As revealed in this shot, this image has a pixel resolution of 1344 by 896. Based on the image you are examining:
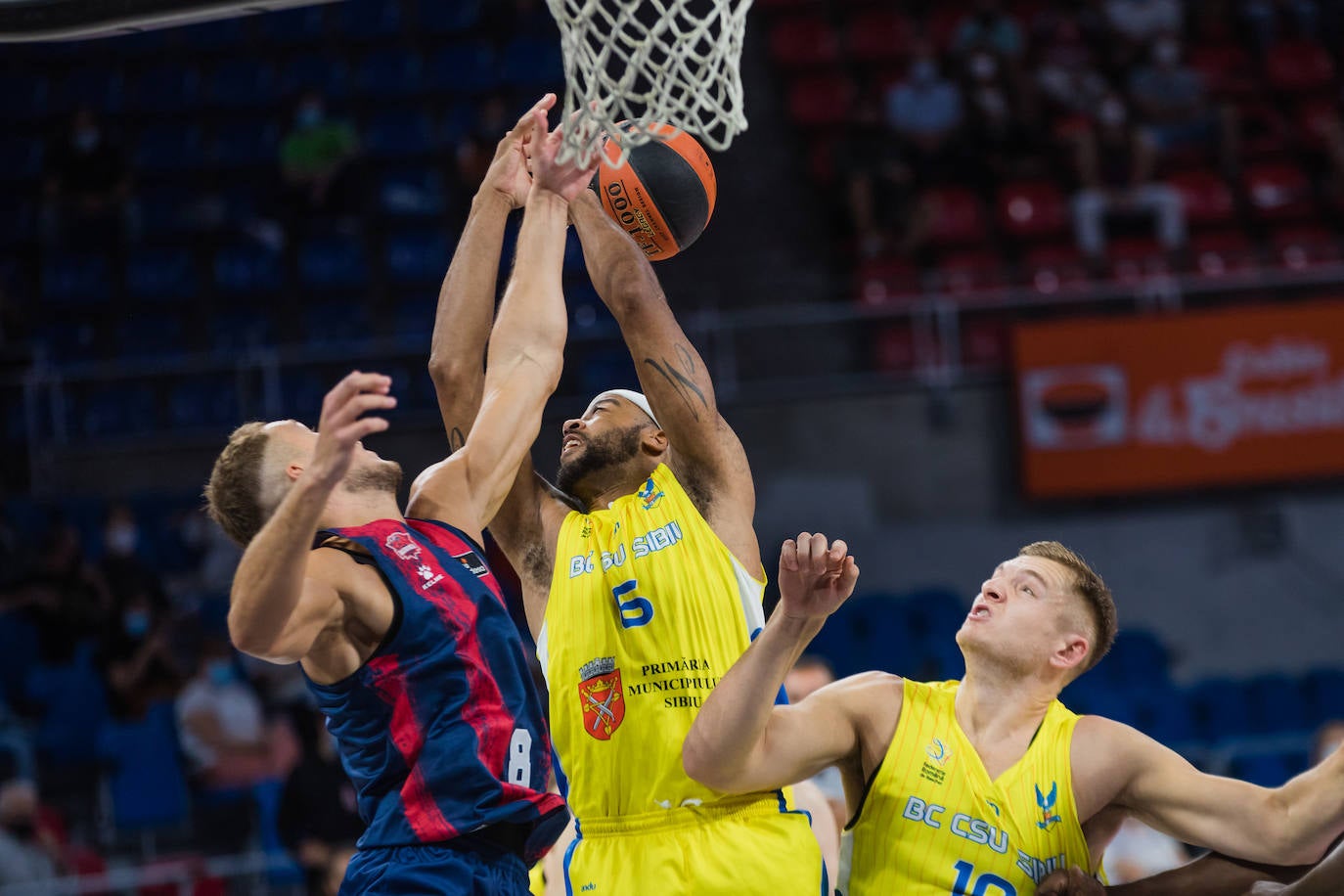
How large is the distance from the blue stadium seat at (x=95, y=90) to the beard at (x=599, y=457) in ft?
33.6

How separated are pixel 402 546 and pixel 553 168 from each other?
3.63 feet

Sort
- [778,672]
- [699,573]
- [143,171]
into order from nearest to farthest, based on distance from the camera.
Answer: [778,672]
[699,573]
[143,171]

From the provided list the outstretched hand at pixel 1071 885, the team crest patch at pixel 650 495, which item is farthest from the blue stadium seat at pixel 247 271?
the outstretched hand at pixel 1071 885

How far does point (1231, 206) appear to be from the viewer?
12.1 m

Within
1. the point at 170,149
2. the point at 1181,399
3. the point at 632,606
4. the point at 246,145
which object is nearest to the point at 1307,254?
the point at 1181,399

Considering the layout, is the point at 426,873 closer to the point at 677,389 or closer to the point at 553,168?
the point at 677,389

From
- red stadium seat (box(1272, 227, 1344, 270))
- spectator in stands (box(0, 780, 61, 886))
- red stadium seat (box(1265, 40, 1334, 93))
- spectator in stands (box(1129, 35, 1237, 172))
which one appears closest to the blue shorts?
spectator in stands (box(0, 780, 61, 886))

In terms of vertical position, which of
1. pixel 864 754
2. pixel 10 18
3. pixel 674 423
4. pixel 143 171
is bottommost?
pixel 864 754

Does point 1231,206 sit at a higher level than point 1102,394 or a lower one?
higher

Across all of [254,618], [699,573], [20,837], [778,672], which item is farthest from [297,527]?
[20,837]

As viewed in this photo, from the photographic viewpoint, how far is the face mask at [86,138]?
12.3 m

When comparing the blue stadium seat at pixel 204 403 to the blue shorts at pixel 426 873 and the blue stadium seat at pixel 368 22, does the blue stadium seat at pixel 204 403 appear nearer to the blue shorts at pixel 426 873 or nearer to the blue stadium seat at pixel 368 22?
the blue stadium seat at pixel 368 22

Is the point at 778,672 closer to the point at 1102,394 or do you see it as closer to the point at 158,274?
the point at 1102,394

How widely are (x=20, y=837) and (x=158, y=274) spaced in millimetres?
5262
